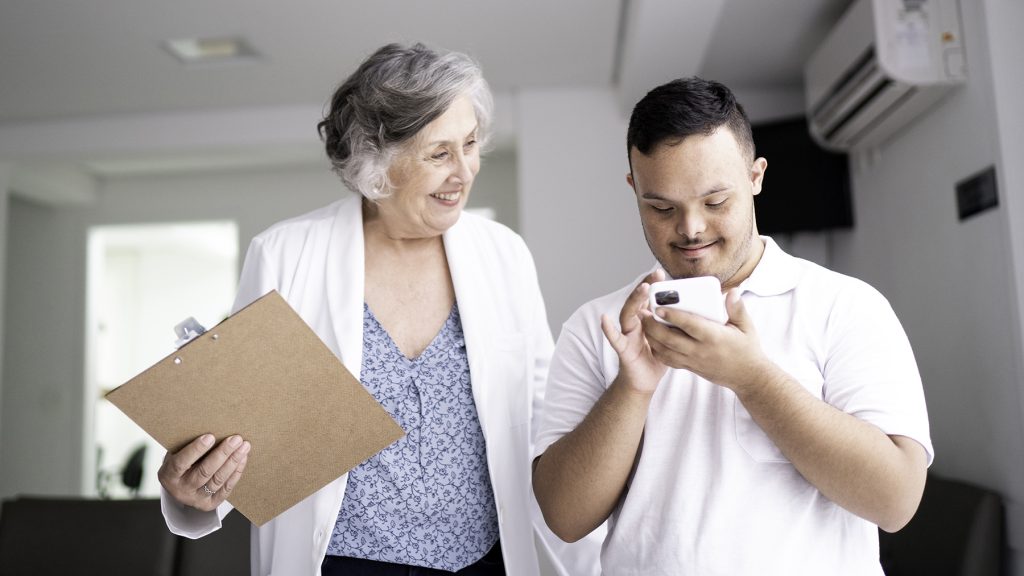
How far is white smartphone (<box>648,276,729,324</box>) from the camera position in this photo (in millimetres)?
954

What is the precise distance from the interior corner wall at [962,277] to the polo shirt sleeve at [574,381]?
1.88 m

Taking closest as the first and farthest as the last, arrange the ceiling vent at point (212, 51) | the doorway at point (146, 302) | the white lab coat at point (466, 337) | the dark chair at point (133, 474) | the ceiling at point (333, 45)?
the white lab coat at point (466, 337), the ceiling at point (333, 45), the ceiling vent at point (212, 51), the dark chair at point (133, 474), the doorway at point (146, 302)

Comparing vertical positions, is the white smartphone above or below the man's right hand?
above

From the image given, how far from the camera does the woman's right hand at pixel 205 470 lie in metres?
1.21

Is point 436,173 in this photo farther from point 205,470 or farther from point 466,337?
point 205,470

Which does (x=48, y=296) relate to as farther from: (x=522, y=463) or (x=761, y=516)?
(x=761, y=516)

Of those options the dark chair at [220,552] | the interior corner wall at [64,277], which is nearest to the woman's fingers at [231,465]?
the dark chair at [220,552]

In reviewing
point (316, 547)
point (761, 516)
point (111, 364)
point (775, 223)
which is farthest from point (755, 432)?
point (111, 364)

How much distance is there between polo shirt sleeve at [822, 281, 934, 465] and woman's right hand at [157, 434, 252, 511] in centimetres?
84

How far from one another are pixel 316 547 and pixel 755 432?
2.44 ft

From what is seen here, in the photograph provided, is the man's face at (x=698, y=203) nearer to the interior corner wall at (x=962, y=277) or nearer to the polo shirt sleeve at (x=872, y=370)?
the polo shirt sleeve at (x=872, y=370)

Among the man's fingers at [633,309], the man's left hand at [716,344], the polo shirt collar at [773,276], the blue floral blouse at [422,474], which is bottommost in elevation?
the blue floral blouse at [422,474]

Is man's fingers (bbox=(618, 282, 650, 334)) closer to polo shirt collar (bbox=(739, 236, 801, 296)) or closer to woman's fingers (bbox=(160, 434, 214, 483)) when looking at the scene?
polo shirt collar (bbox=(739, 236, 801, 296))

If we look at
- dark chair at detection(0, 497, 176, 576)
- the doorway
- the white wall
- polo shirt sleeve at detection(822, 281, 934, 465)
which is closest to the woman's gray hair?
polo shirt sleeve at detection(822, 281, 934, 465)
